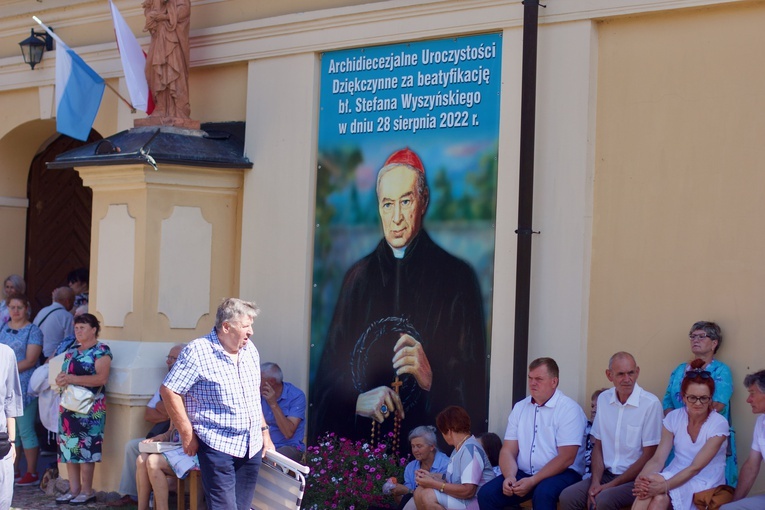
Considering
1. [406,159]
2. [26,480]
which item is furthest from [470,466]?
[26,480]

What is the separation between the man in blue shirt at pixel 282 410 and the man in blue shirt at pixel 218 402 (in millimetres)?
2409

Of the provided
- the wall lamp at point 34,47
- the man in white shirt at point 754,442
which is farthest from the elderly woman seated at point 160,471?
the wall lamp at point 34,47

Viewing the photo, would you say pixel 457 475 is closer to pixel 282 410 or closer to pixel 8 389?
pixel 282 410

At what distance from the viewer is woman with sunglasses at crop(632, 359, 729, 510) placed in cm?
671

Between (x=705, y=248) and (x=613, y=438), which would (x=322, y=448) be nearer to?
(x=613, y=438)

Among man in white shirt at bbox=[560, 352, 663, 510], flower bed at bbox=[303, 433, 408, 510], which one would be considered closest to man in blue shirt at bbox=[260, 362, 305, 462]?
flower bed at bbox=[303, 433, 408, 510]

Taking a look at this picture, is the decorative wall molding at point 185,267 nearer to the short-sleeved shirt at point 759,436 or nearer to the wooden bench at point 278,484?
the wooden bench at point 278,484

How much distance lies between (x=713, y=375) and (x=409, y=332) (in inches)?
99.2

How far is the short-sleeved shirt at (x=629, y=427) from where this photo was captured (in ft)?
23.4

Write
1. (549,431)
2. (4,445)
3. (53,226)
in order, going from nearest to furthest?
(4,445), (549,431), (53,226)

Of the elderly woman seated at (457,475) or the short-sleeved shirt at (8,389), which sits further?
the elderly woman seated at (457,475)

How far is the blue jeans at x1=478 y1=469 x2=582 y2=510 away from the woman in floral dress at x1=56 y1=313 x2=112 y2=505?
3538mm

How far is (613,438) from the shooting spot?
7.20 meters

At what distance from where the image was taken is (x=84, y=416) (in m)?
9.16
